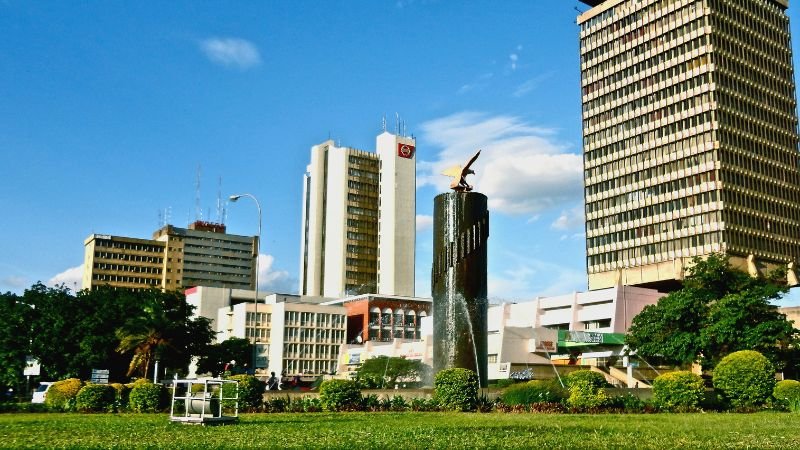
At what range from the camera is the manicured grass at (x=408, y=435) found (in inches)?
627

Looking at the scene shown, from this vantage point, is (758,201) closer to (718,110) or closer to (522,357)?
(718,110)

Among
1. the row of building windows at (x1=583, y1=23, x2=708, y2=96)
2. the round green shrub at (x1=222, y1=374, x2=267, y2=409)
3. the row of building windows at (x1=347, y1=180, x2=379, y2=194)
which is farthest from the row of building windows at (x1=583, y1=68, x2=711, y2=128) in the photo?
the round green shrub at (x1=222, y1=374, x2=267, y2=409)

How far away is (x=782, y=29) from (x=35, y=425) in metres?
138

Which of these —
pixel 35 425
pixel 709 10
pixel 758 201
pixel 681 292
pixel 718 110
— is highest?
pixel 709 10

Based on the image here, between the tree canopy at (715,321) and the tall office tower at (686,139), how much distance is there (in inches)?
1830

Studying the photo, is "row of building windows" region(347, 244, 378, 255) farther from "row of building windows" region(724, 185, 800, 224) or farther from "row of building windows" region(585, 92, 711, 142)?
"row of building windows" region(724, 185, 800, 224)

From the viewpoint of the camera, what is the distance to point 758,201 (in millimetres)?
119188

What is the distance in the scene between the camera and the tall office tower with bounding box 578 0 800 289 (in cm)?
11569

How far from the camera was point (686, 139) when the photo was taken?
118438mm

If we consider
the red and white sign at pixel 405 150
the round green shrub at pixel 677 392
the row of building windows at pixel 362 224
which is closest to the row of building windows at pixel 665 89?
the red and white sign at pixel 405 150

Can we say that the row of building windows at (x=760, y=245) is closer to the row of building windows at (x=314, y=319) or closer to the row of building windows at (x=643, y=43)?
the row of building windows at (x=643, y=43)

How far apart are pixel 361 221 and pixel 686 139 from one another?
70.3m

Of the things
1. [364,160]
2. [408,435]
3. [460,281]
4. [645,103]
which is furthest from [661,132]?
[408,435]

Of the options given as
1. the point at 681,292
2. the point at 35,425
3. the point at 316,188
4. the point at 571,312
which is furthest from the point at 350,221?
the point at 35,425
